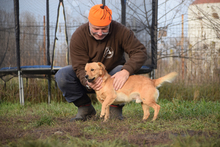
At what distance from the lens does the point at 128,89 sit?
2799mm

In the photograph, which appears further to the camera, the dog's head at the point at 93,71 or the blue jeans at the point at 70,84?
the blue jeans at the point at 70,84

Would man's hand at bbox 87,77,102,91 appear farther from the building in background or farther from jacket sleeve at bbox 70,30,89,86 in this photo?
the building in background

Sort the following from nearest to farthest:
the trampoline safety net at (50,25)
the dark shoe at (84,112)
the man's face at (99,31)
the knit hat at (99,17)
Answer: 1. the knit hat at (99,17)
2. the man's face at (99,31)
3. the dark shoe at (84,112)
4. the trampoline safety net at (50,25)

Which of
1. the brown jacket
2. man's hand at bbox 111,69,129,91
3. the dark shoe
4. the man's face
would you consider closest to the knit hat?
the man's face

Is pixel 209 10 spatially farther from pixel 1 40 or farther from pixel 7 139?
pixel 7 139

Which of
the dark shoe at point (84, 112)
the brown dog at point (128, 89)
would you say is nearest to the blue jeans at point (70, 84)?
the dark shoe at point (84, 112)

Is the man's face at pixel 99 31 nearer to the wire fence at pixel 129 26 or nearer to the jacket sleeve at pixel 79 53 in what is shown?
the jacket sleeve at pixel 79 53

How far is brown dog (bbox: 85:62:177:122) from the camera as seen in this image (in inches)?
107

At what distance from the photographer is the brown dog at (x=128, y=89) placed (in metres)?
2.71

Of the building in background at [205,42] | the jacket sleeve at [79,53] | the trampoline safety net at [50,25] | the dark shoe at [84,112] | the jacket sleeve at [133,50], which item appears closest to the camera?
the jacket sleeve at [133,50]

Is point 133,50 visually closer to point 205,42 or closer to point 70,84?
point 70,84

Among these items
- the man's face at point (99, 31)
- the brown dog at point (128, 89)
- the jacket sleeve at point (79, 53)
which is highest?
the man's face at point (99, 31)

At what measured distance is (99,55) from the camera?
311 cm

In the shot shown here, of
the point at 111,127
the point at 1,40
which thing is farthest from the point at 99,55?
the point at 1,40
